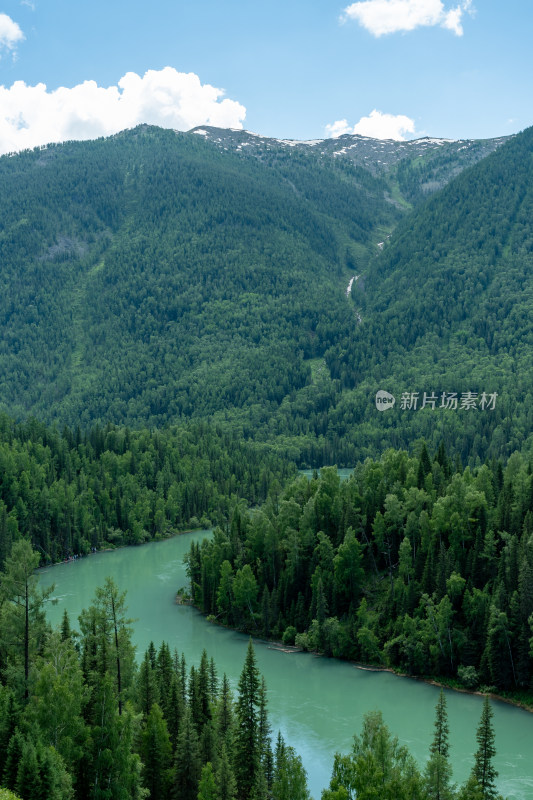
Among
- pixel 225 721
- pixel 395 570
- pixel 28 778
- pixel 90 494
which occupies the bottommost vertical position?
pixel 90 494

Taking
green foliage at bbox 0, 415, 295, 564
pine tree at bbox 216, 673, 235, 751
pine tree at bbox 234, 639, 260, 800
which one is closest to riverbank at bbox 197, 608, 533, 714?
pine tree at bbox 234, 639, 260, 800

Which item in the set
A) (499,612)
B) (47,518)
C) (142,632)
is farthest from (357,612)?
(47,518)

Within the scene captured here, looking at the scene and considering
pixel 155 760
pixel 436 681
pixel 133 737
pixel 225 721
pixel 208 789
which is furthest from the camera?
pixel 436 681

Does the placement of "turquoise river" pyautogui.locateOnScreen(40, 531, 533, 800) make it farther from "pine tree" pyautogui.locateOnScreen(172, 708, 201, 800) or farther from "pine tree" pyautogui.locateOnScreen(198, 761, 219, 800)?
"pine tree" pyautogui.locateOnScreen(198, 761, 219, 800)

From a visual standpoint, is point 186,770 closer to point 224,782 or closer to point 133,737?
point 133,737

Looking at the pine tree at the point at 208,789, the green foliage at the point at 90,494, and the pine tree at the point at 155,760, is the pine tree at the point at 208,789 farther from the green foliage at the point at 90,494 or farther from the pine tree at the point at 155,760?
the green foliage at the point at 90,494

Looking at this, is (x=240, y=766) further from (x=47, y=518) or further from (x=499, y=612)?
(x=47, y=518)

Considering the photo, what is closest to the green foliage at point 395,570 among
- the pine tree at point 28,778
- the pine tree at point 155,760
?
the pine tree at point 155,760

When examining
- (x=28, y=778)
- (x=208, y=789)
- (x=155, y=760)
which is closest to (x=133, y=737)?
(x=155, y=760)
